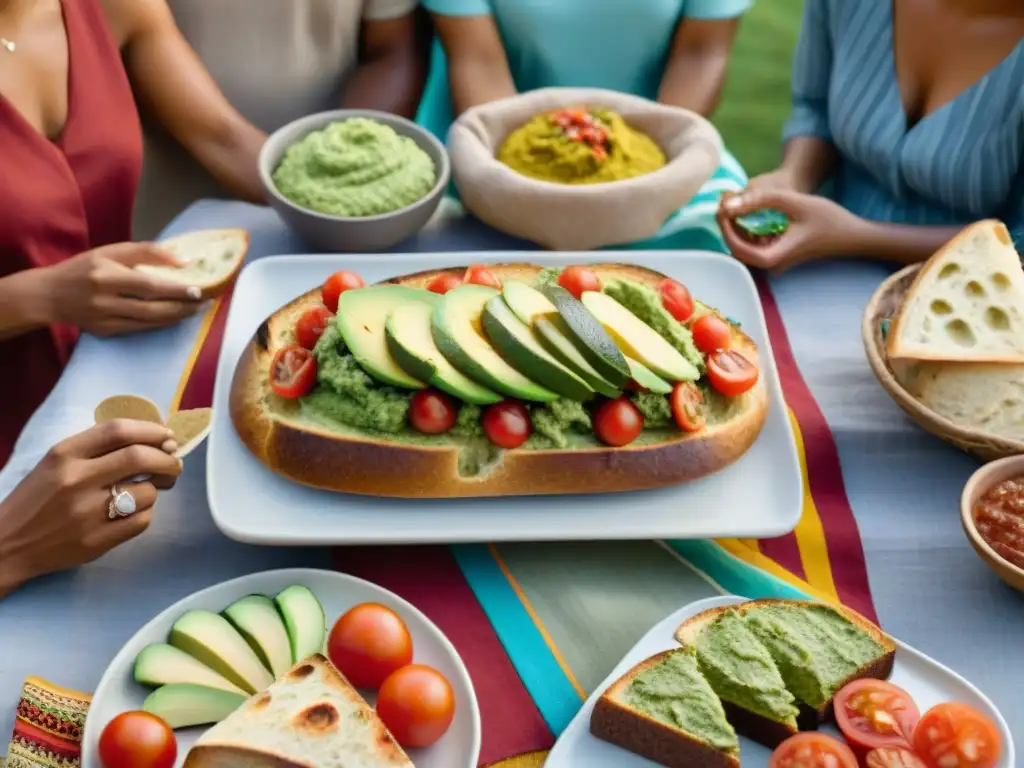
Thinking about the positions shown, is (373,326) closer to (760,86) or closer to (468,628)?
(468,628)

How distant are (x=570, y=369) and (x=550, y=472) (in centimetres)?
18

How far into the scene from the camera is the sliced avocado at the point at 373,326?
1.65 m

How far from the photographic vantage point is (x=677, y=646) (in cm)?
144

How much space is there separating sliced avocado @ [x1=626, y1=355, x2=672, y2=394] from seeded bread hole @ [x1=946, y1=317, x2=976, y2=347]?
54 cm

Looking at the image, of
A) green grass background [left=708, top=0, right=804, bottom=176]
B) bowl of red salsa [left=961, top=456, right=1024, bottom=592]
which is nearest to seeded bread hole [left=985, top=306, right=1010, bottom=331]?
bowl of red salsa [left=961, top=456, right=1024, bottom=592]

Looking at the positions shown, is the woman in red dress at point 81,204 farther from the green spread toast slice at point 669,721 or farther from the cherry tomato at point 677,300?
the cherry tomato at point 677,300

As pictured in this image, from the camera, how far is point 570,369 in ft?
5.33

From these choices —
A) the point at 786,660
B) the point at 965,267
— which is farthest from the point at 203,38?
the point at 786,660

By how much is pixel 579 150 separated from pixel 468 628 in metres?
1.08

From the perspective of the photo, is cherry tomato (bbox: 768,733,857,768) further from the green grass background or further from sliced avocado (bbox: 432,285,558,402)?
the green grass background

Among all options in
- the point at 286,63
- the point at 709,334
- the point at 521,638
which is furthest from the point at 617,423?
the point at 286,63

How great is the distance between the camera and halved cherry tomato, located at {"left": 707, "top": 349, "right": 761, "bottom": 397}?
1.75 meters

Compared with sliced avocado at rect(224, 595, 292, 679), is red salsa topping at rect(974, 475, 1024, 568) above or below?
above

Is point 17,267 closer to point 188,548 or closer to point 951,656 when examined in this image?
point 188,548
